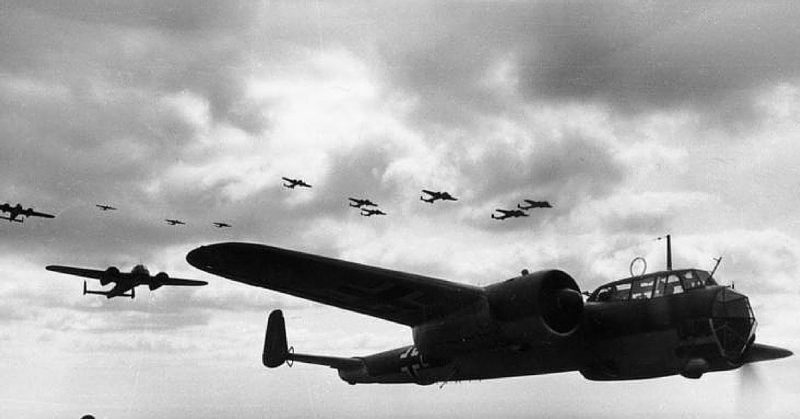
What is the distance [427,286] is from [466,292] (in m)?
0.78

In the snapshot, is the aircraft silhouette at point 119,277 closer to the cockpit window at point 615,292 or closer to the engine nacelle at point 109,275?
the engine nacelle at point 109,275

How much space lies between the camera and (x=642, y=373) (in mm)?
14086

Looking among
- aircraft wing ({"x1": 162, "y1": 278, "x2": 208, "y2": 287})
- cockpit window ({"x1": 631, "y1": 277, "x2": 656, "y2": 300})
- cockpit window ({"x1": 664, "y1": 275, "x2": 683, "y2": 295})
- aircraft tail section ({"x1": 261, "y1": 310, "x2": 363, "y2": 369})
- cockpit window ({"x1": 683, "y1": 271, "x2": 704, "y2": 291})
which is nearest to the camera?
cockpit window ({"x1": 683, "y1": 271, "x2": 704, "y2": 291})

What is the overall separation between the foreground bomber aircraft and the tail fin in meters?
8.84

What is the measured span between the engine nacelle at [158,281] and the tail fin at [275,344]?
46.4ft

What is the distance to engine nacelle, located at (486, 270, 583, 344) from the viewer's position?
1345cm

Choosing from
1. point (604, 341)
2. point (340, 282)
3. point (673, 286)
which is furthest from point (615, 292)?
point (340, 282)

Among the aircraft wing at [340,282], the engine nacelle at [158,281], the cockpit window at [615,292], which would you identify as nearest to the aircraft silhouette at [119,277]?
the engine nacelle at [158,281]

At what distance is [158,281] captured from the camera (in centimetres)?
3653

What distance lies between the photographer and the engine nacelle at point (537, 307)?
1345 cm

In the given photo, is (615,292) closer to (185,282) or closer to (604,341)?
(604,341)

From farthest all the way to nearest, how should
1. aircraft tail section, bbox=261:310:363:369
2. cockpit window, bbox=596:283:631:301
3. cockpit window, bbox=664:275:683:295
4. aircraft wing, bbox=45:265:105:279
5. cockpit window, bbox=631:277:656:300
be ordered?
1. aircraft wing, bbox=45:265:105:279
2. aircraft tail section, bbox=261:310:363:369
3. cockpit window, bbox=596:283:631:301
4. cockpit window, bbox=631:277:656:300
5. cockpit window, bbox=664:275:683:295

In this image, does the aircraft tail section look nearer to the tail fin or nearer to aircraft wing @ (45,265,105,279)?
the tail fin

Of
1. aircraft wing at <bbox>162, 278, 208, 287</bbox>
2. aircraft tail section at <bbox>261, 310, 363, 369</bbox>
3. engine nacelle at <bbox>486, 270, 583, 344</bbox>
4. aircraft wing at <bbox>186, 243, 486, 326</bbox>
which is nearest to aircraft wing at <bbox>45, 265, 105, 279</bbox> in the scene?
aircraft wing at <bbox>162, 278, 208, 287</bbox>
